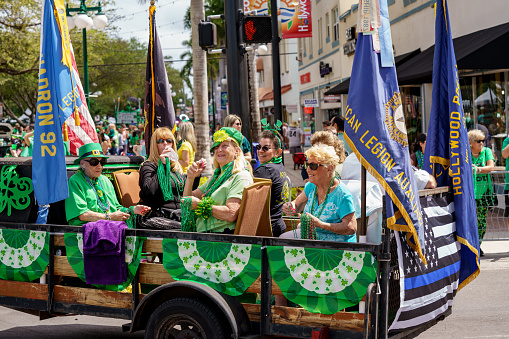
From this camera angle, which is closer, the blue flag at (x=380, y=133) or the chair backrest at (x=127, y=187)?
the blue flag at (x=380, y=133)

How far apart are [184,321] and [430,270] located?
1.81m

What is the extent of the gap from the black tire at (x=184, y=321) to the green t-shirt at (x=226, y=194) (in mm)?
795

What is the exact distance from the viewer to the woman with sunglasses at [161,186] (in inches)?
270

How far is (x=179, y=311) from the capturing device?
496 centimetres

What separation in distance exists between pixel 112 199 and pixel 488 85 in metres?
12.2

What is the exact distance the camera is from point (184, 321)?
498 cm

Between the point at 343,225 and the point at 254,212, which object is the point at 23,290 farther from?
the point at 343,225

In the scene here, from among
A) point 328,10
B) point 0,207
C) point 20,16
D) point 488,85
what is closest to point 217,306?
point 0,207

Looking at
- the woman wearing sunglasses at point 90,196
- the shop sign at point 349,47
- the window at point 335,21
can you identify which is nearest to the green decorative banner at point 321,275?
the woman wearing sunglasses at point 90,196

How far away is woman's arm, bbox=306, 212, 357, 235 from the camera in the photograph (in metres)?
4.95

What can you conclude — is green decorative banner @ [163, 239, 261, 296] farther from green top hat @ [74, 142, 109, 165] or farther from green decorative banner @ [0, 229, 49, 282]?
green top hat @ [74, 142, 109, 165]

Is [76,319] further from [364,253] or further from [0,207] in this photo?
[364,253]

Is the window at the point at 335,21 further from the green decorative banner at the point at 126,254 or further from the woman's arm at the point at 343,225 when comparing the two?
the woman's arm at the point at 343,225

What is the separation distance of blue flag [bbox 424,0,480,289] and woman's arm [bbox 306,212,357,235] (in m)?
1.10
